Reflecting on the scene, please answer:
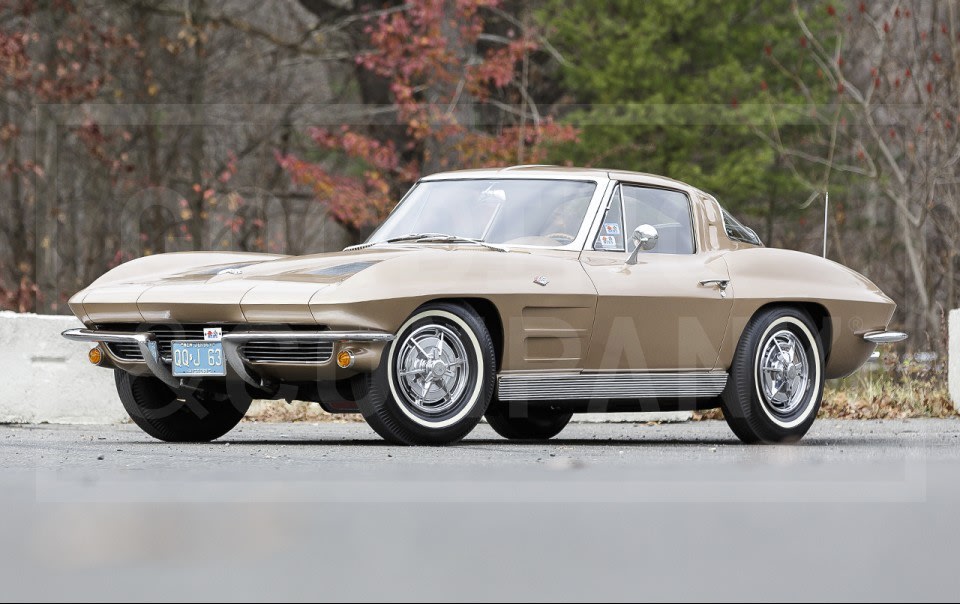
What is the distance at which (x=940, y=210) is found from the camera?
20922mm

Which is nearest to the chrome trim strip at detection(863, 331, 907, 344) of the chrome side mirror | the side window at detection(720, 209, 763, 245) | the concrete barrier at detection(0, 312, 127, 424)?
the side window at detection(720, 209, 763, 245)

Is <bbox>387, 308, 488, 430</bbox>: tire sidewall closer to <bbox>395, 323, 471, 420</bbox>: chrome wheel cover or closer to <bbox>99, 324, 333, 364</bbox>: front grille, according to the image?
<bbox>395, 323, 471, 420</bbox>: chrome wheel cover

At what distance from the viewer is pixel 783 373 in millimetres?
9164

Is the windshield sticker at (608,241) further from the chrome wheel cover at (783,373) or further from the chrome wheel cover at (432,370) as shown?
the chrome wheel cover at (432,370)

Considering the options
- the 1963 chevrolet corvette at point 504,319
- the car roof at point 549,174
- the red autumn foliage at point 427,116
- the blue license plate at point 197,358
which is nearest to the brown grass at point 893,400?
the 1963 chevrolet corvette at point 504,319

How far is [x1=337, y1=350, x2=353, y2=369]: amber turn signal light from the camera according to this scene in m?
7.36

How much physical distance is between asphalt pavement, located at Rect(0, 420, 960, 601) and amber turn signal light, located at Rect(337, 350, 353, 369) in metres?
0.44

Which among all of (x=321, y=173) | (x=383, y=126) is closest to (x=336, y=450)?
(x=321, y=173)

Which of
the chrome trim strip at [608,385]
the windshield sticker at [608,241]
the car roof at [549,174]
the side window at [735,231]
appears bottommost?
the chrome trim strip at [608,385]

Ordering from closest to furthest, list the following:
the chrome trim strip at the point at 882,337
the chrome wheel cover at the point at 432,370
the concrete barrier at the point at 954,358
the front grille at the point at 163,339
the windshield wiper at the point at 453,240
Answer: the chrome wheel cover at the point at 432,370
the front grille at the point at 163,339
the windshield wiper at the point at 453,240
the chrome trim strip at the point at 882,337
the concrete barrier at the point at 954,358

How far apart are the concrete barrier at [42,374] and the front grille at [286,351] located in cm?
376

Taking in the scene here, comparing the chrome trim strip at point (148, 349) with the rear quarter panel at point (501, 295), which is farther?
the chrome trim strip at point (148, 349)

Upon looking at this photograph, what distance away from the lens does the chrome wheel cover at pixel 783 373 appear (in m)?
9.07

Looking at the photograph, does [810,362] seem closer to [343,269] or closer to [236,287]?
[343,269]
